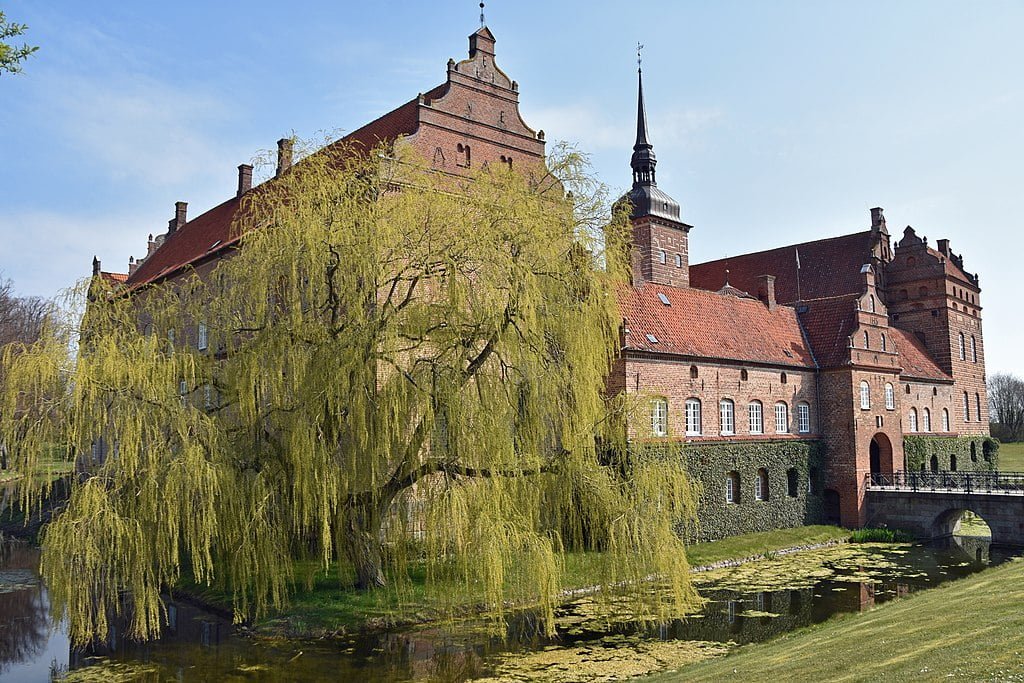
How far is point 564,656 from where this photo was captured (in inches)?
491

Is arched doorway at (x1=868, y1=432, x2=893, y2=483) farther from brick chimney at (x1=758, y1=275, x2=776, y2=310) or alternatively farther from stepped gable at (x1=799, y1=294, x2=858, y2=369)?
brick chimney at (x1=758, y1=275, x2=776, y2=310)

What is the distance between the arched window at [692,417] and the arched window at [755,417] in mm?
2393

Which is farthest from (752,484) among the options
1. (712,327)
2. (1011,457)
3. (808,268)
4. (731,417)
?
(1011,457)

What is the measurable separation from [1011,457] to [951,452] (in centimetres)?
2074

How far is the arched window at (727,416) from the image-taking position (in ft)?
77.9

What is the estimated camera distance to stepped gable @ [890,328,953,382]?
1291 inches

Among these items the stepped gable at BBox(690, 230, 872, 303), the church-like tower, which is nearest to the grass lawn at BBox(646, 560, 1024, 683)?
the church-like tower

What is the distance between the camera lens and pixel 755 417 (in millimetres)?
24875

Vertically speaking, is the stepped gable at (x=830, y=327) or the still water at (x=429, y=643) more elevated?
the stepped gable at (x=830, y=327)

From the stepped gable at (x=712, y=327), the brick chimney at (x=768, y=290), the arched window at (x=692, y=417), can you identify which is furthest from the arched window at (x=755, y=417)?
the brick chimney at (x=768, y=290)

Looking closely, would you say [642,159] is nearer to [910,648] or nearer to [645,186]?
[645,186]

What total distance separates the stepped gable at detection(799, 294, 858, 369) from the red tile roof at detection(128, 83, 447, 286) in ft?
50.8

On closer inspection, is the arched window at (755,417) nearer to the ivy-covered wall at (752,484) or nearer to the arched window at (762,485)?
the ivy-covered wall at (752,484)

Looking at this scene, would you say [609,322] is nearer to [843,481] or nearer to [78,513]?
[78,513]
